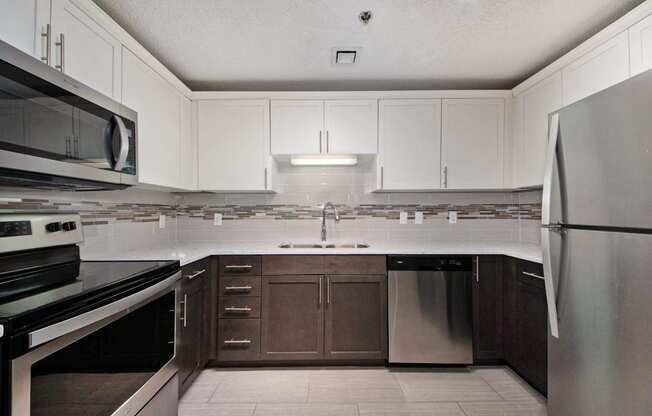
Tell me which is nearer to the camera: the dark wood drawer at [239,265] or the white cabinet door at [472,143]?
the dark wood drawer at [239,265]

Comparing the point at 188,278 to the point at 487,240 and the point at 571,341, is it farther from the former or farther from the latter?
the point at 487,240

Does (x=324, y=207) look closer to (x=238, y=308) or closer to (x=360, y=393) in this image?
(x=238, y=308)

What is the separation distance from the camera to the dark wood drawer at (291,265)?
8.21 feet

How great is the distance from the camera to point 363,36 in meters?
2.09

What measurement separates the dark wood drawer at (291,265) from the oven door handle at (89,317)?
3.43 feet

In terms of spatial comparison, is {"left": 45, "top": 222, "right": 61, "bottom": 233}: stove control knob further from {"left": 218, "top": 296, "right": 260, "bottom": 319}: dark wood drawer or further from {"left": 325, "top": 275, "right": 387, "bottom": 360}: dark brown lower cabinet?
{"left": 325, "top": 275, "right": 387, "bottom": 360}: dark brown lower cabinet

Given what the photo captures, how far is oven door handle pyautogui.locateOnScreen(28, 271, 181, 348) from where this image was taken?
34.2 inches

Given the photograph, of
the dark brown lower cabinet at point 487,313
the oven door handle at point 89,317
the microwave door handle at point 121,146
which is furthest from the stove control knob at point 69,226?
the dark brown lower cabinet at point 487,313

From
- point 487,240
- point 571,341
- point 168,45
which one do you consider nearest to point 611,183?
point 571,341

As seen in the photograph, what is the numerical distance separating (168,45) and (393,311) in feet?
7.72

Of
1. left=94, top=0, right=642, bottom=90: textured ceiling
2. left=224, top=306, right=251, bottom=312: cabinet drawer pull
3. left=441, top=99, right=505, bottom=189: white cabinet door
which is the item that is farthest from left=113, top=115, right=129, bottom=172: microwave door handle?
left=441, top=99, right=505, bottom=189: white cabinet door

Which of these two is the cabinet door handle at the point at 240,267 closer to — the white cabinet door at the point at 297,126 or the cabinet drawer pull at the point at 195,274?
the cabinet drawer pull at the point at 195,274

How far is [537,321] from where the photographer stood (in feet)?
6.85

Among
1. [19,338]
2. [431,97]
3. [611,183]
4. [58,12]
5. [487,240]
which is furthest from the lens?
[487,240]
